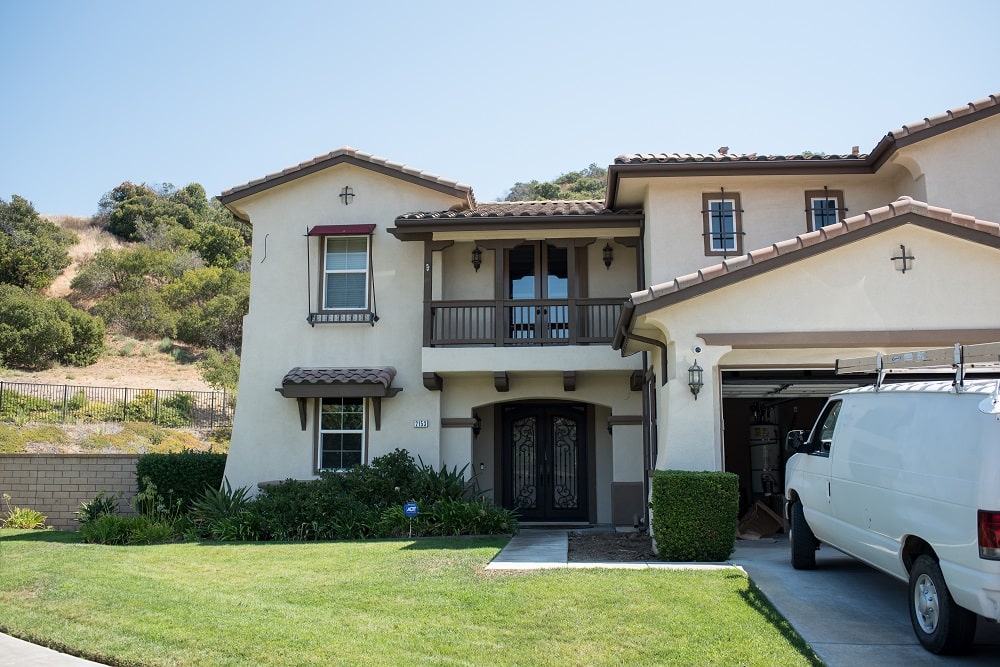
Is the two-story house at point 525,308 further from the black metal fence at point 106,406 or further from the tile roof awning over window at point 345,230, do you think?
the black metal fence at point 106,406

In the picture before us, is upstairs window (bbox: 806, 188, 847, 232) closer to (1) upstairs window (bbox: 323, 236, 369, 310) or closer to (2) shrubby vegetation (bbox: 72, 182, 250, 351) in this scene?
(1) upstairs window (bbox: 323, 236, 369, 310)

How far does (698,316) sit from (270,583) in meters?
6.61

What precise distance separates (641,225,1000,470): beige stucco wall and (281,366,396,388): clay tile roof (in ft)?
21.2

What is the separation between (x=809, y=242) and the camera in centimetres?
1181

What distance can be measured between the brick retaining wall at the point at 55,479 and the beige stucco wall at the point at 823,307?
1217cm

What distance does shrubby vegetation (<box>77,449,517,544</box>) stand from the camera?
1470 centimetres

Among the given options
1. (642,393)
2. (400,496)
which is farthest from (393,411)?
(642,393)

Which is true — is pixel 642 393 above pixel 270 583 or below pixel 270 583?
above

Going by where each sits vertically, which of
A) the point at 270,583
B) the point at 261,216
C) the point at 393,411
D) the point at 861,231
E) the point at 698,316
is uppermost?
the point at 261,216

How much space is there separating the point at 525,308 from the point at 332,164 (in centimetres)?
506

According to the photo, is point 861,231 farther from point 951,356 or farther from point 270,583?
point 270,583

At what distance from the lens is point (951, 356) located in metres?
6.67

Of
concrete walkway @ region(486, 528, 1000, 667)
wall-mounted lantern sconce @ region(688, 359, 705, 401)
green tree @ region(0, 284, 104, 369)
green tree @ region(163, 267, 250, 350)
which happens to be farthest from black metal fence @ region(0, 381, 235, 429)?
wall-mounted lantern sconce @ region(688, 359, 705, 401)

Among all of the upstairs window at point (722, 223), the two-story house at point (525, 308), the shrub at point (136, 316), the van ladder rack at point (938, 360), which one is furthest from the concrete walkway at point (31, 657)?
the shrub at point (136, 316)
